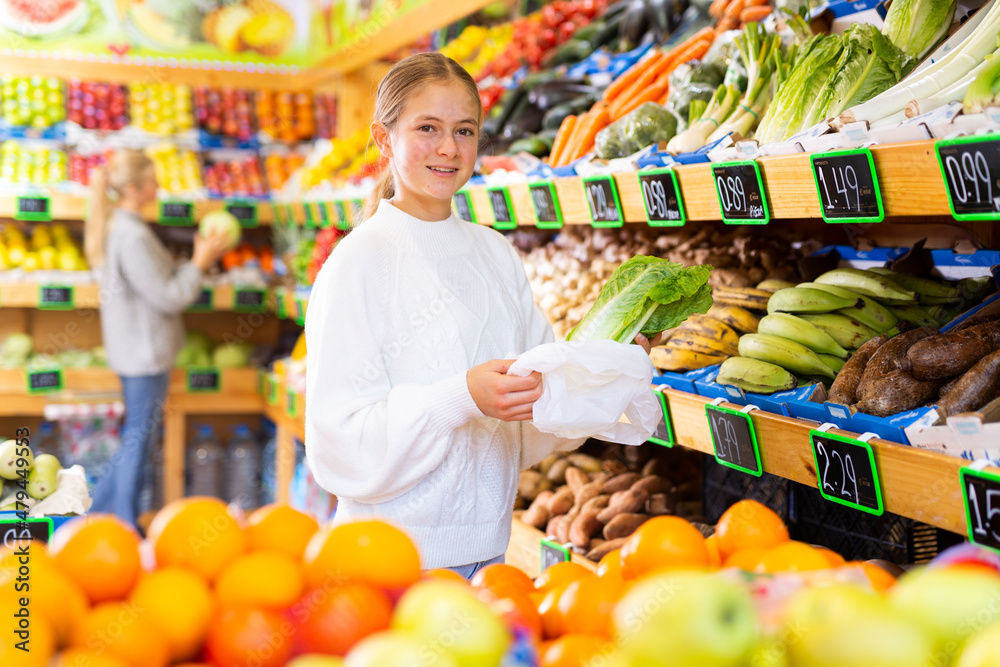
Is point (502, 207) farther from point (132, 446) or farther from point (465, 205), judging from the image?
point (132, 446)

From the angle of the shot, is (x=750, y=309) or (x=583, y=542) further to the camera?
(x=583, y=542)

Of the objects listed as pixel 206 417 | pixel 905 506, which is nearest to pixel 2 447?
pixel 905 506

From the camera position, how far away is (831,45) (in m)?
1.75

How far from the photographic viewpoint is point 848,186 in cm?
133

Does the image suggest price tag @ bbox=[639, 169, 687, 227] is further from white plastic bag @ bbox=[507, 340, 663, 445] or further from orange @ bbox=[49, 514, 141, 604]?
orange @ bbox=[49, 514, 141, 604]

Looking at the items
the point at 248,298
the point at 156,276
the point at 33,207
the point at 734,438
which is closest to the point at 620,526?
the point at 734,438

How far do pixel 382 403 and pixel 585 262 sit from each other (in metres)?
1.43

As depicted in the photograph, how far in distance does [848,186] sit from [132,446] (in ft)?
13.2

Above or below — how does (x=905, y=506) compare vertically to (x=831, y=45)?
below

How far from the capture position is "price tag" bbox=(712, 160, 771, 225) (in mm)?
1551

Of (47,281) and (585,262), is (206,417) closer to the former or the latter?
(47,281)

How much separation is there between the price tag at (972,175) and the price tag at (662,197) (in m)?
0.66

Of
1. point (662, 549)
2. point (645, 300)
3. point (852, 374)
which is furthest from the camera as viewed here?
point (645, 300)

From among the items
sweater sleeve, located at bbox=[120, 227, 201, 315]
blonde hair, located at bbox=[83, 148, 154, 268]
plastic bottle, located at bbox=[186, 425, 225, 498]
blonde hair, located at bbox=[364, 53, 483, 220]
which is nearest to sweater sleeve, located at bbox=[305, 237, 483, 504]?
→ blonde hair, located at bbox=[364, 53, 483, 220]
